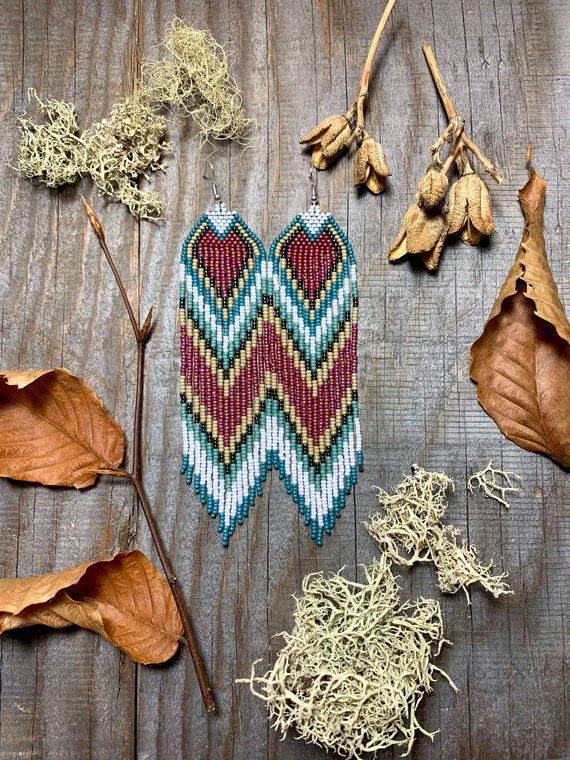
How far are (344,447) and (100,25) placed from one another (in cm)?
107

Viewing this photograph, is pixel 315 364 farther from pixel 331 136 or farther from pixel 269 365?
pixel 331 136

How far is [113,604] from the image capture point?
4.28 ft

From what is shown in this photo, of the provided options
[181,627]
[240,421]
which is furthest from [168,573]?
[240,421]

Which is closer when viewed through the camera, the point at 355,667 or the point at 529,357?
the point at 355,667

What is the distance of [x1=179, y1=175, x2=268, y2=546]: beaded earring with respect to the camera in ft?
4.54

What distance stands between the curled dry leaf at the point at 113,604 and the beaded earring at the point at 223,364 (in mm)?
176

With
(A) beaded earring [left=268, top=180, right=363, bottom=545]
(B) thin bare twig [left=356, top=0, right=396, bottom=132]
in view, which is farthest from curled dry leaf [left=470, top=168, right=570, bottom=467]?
(B) thin bare twig [left=356, top=0, right=396, bottom=132]

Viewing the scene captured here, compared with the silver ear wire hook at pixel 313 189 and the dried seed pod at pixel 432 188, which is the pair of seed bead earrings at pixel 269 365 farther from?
the dried seed pod at pixel 432 188

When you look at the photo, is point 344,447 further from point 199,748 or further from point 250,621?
point 199,748

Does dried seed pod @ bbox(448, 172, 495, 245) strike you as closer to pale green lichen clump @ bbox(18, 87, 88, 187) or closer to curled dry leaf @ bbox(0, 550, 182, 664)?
pale green lichen clump @ bbox(18, 87, 88, 187)

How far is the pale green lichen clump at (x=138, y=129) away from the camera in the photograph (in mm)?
1415

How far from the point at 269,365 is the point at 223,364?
0.10 m

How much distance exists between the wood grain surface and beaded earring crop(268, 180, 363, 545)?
0.04m

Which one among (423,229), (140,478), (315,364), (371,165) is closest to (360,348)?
(315,364)
